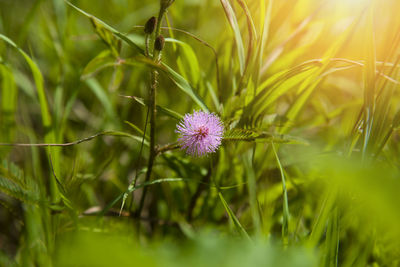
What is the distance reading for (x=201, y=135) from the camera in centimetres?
65

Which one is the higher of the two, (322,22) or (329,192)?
(322,22)

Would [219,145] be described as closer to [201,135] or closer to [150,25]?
[201,135]

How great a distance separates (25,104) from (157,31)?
106 centimetres

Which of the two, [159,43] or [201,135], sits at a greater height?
[159,43]

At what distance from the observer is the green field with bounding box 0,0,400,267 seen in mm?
669

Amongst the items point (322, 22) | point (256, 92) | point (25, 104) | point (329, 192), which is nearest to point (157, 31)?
point (256, 92)

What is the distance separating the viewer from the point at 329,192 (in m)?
0.66

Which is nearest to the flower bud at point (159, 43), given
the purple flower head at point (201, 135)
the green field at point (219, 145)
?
the green field at point (219, 145)

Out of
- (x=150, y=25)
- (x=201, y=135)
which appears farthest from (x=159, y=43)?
(x=201, y=135)

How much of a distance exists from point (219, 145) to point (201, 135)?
6 cm

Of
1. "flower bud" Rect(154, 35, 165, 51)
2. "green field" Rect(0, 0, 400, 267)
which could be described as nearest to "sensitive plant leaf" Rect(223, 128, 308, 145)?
"green field" Rect(0, 0, 400, 267)

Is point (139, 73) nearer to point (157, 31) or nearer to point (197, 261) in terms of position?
point (157, 31)

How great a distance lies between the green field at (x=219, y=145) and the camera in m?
0.67

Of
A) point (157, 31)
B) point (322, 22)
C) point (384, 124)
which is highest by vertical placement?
point (322, 22)
